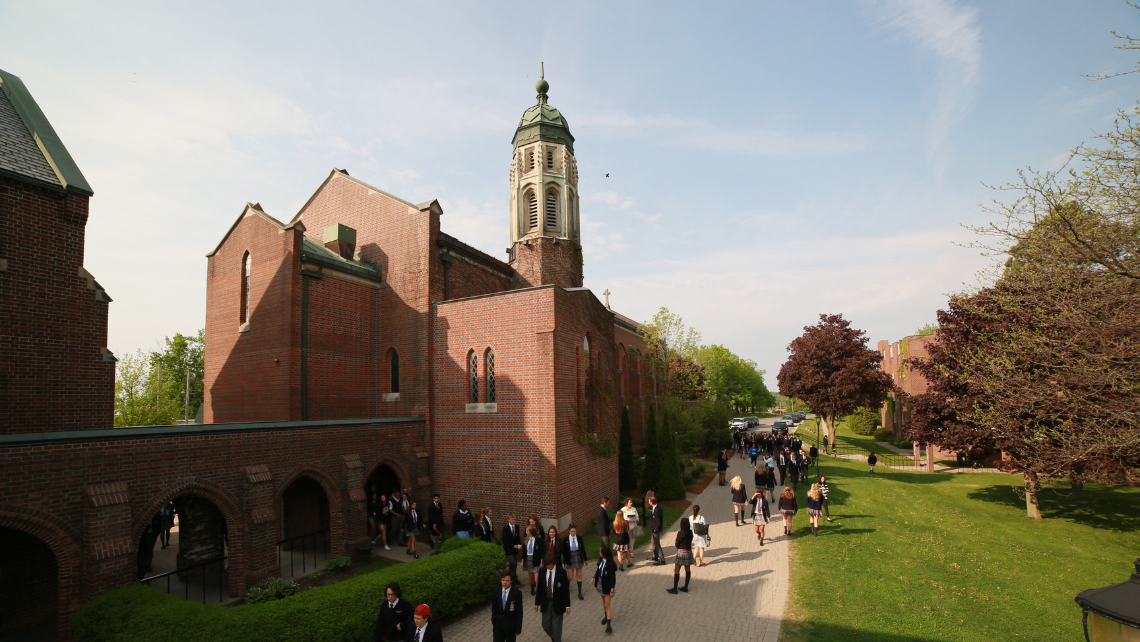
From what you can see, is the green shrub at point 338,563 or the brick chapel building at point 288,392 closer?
the brick chapel building at point 288,392

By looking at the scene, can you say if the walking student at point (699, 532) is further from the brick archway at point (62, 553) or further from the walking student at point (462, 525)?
the brick archway at point (62, 553)

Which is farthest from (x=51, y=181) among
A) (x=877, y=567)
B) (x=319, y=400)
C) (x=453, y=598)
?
(x=877, y=567)

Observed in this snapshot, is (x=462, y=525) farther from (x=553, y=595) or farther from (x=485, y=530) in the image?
(x=553, y=595)

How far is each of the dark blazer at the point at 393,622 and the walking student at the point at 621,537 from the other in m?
5.79

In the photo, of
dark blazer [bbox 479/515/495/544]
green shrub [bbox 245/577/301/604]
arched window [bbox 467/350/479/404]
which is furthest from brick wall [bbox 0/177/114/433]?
dark blazer [bbox 479/515/495/544]

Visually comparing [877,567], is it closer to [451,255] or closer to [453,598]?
[453,598]

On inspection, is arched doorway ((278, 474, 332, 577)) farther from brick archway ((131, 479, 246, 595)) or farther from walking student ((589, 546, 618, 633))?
walking student ((589, 546, 618, 633))

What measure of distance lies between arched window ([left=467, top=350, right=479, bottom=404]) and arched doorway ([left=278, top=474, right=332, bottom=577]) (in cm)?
517

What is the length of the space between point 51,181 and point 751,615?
60.5 ft

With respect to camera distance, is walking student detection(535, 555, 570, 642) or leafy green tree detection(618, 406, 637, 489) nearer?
walking student detection(535, 555, 570, 642)

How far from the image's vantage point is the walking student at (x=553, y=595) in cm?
885

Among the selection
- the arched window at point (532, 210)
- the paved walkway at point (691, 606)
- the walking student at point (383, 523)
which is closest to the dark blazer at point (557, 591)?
the paved walkway at point (691, 606)

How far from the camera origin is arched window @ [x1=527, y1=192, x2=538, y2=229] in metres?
26.0

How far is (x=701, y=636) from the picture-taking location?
9508 mm
